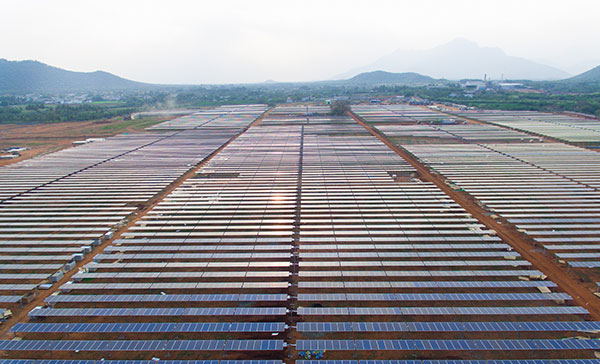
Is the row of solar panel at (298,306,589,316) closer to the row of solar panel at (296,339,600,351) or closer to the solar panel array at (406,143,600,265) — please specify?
the row of solar panel at (296,339,600,351)

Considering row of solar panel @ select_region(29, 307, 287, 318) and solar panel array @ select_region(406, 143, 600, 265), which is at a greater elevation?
solar panel array @ select_region(406, 143, 600, 265)

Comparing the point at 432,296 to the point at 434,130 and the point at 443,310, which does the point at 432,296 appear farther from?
the point at 434,130

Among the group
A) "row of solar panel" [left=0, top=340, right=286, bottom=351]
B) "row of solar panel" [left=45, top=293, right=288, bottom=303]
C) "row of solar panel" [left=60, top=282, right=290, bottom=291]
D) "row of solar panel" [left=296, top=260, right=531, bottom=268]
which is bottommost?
"row of solar panel" [left=0, top=340, right=286, bottom=351]

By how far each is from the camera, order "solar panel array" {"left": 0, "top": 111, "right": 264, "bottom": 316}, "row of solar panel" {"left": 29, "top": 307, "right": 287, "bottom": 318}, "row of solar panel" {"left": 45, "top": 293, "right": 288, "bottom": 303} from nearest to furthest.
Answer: "row of solar panel" {"left": 29, "top": 307, "right": 287, "bottom": 318}, "row of solar panel" {"left": 45, "top": 293, "right": 288, "bottom": 303}, "solar panel array" {"left": 0, "top": 111, "right": 264, "bottom": 316}

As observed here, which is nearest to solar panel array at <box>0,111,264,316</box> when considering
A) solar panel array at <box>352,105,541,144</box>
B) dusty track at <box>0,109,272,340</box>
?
dusty track at <box>0,109,272,340</box>

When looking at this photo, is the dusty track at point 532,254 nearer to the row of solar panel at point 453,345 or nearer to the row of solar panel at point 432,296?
the row of solar panel at point 432,296

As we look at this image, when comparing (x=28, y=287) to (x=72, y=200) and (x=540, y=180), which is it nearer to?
(x=72, y=200)

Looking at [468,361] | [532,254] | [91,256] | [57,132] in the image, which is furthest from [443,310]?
[57,132]
